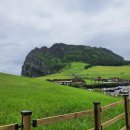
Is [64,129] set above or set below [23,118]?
below

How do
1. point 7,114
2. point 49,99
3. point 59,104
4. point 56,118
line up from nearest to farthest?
point 56,118 → point 7,114 → point 59,104 → point 49,99

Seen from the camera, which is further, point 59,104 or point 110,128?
point 59,104

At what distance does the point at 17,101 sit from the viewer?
27.2 m

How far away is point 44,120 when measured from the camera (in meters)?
7.99

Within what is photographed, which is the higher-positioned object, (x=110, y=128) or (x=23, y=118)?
(x=23, y=118)

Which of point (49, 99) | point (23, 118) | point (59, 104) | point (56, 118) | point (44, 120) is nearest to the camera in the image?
point (23, 118)

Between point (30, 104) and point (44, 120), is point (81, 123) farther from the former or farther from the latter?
point (44, 120)

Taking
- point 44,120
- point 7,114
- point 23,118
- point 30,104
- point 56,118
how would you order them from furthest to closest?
1. point 30,104
2. point 7,114
3. point 56,118
4. point 44,120
5. point 23,118

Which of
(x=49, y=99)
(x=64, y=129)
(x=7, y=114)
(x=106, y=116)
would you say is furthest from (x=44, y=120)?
(x=49, y=99)

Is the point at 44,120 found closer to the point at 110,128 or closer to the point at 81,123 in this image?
the point at 110,128

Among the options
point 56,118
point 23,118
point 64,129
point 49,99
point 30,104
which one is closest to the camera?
point 23,118

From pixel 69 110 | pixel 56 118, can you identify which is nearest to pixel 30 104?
pixel 69 110

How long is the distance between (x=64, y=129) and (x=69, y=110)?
8024mm

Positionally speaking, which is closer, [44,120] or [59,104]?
[44,120]
